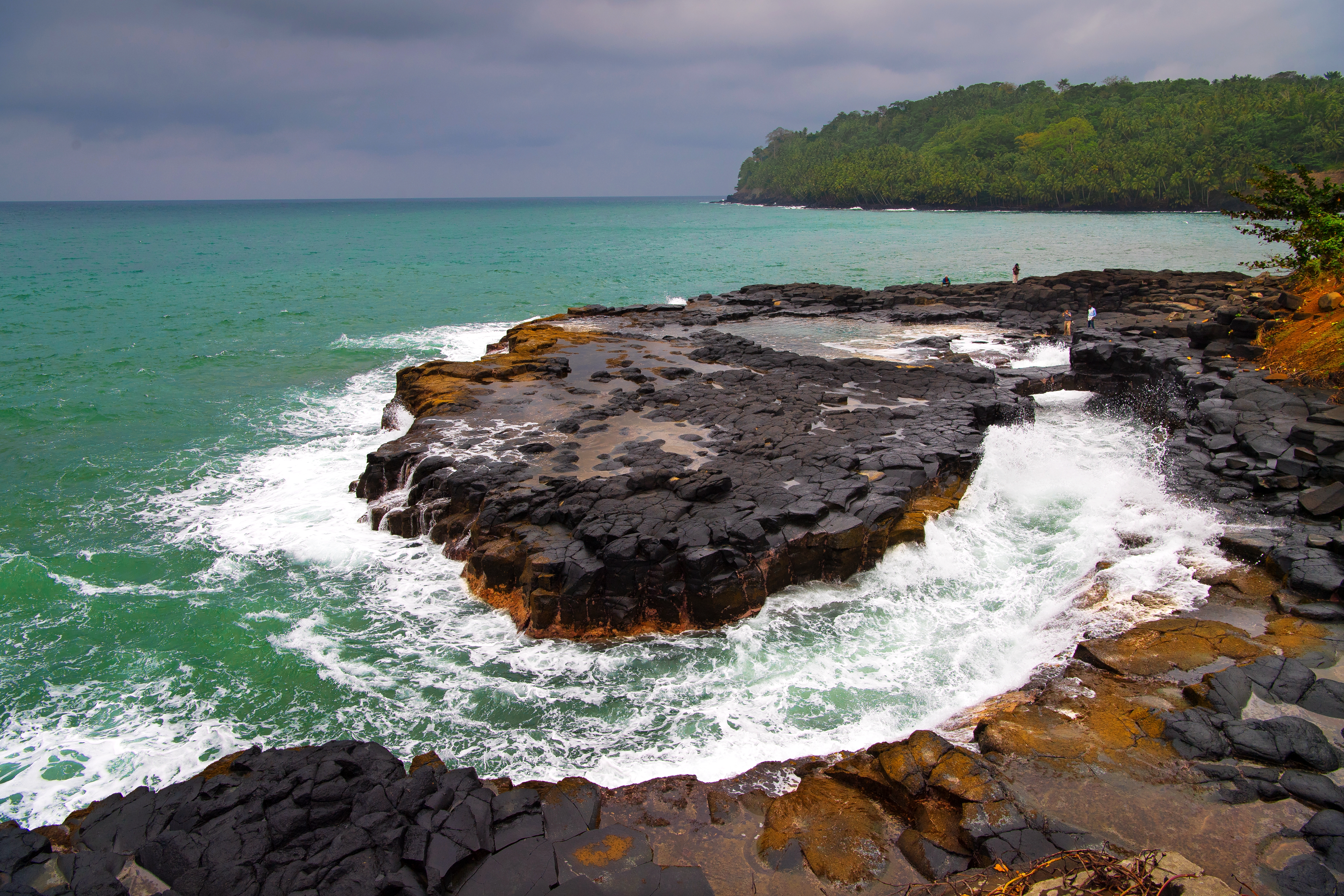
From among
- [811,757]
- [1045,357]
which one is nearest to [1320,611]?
[811,757]

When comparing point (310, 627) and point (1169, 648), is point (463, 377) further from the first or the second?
point (1169, 648)

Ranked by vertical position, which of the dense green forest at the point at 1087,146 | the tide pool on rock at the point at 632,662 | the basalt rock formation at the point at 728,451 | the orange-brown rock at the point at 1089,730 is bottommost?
the tide pool on rock at the point at 632,662

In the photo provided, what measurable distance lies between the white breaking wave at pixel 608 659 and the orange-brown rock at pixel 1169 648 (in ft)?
1.73

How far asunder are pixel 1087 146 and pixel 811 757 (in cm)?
14649

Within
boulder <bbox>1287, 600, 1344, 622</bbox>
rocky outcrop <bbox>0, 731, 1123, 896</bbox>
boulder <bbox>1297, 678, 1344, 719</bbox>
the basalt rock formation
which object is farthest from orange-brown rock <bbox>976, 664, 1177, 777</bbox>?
the basalt rock formation

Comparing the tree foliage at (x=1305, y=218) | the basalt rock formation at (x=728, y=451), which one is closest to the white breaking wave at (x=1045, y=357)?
the basalt rock formation at (x=728, y=451)

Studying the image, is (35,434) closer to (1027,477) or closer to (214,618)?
(214,618)

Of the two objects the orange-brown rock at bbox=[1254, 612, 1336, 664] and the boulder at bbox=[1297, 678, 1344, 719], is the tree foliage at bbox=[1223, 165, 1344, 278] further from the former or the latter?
the boulder at bbox=[1297, 678, 1344, 719]

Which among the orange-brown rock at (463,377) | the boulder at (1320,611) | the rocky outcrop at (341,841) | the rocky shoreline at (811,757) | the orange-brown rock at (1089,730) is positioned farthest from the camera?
the orange-brown rock at (463,377)

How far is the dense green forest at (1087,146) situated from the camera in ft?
332

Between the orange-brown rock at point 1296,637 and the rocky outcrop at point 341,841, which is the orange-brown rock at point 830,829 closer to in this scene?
the rocky outcrop at point 341,841

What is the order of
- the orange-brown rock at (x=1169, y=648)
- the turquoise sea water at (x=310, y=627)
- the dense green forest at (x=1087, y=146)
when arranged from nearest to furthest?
the orange-brown rock at (x=1169, y=648) → the turquoise sea water at (x=310, y=627) → the dense green forest at (x=1087, y=146)

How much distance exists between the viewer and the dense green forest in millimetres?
101312

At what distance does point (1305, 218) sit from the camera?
18297 millimetres
